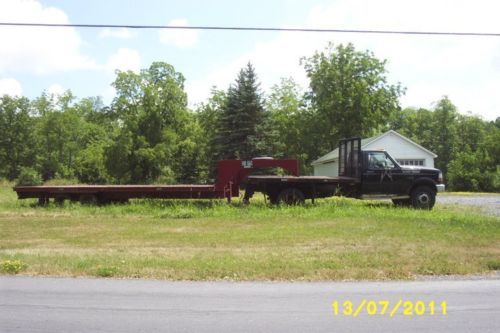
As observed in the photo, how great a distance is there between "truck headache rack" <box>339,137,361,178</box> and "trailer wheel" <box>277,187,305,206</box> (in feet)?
7.71

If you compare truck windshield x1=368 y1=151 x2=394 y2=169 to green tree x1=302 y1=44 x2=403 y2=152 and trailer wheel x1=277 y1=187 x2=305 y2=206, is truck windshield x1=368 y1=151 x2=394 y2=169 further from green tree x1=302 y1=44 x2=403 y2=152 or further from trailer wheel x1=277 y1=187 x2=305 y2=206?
green tree x1=302 y1=44 x2=403 y2=152

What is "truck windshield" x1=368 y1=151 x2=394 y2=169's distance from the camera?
19812 mm

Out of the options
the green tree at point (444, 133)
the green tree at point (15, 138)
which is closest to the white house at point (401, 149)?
the green tree at point (444, 133)

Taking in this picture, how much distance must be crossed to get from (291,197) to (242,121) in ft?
84.3

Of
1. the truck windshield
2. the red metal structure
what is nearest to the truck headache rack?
the truck windshield

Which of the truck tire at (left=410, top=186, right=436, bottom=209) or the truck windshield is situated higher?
the truck windshield

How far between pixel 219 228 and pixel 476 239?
638 cm

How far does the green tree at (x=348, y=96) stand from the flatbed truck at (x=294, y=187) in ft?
108

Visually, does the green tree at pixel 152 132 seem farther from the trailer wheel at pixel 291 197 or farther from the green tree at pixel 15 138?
the trailer wheel at pixel 291 197

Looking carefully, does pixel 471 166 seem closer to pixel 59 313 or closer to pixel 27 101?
pixel 59 313

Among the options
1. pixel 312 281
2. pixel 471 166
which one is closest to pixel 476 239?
pixel 312 281

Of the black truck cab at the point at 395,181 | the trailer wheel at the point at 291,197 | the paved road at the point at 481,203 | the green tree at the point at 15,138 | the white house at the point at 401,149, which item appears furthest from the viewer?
the green tree at the point at 15,138

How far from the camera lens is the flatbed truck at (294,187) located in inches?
766

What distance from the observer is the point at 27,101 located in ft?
249
